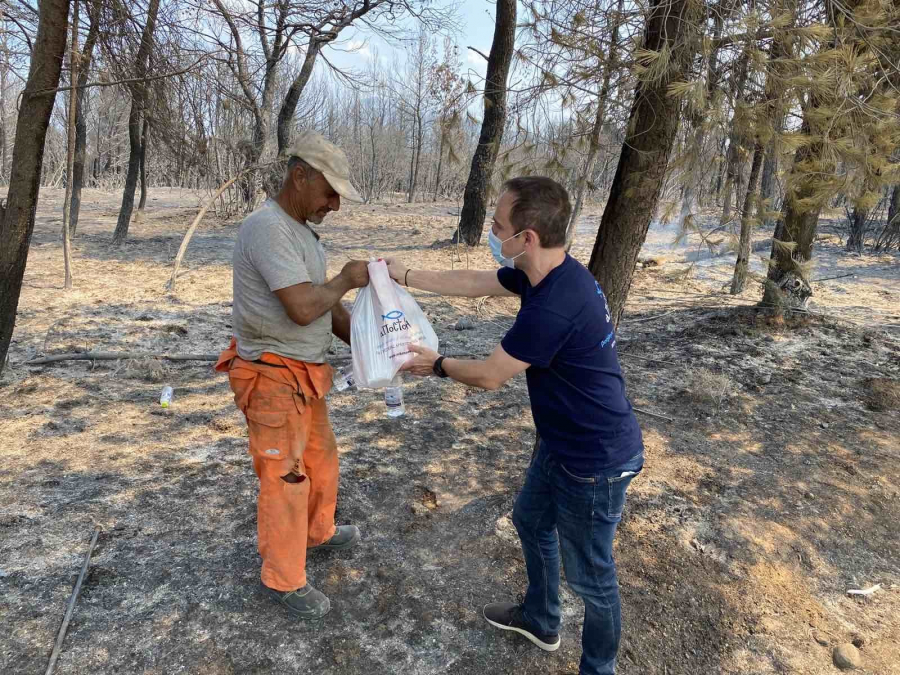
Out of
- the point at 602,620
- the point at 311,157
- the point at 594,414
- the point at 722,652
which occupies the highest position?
the point at 311,157

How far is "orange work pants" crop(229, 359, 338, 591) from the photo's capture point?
2285 millimetres

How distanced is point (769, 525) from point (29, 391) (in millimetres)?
5156

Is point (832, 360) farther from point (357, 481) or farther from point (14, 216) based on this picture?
point (14, 216)

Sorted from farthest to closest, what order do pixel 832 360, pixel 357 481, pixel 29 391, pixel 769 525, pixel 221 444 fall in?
1. pixel 832 360
2. pixel 29 391
3. pixel 221 444
4. pixel 357 481
5. pixel 769 525

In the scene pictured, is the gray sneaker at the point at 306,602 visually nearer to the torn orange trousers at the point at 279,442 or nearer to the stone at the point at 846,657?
the torn orange trousers at the point at 279,442

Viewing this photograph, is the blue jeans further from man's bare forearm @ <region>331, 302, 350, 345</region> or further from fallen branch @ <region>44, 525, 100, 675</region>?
fallen branch @ <region>44, 525, 100, 675</region>

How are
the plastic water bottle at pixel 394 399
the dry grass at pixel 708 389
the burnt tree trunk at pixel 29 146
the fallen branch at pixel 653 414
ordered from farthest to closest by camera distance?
the dry grass at pixel 708 389
the fallen branch at pixel 653 414
the burnt tree trunk at pixel 29 146
the plastic water bottle at pixel 394 399

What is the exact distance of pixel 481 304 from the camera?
800 cm

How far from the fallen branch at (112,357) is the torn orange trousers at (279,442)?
3.33 m

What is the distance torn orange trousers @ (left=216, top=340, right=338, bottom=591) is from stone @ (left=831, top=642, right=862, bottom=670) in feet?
7.34

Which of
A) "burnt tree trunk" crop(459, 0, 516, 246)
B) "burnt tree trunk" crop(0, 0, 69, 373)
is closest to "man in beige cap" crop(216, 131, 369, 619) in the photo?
"burnt tree trunk" crop(0, 0, 69, 373)

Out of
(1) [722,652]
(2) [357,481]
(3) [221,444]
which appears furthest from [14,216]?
(1) [722,652]

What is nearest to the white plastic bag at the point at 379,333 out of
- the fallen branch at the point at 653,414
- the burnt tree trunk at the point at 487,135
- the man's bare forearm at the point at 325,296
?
the man's bare forearm at the point at 325,296

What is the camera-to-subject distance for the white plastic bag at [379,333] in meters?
2.31
